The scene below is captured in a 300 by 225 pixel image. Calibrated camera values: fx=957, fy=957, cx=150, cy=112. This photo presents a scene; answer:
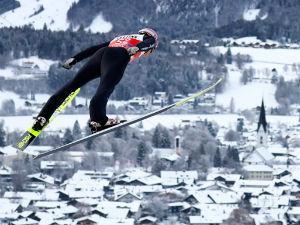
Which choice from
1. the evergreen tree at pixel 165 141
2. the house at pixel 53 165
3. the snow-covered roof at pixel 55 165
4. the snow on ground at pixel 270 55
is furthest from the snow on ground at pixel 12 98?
the snow on ground at pixel 270 55

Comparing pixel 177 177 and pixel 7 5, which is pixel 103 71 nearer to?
pixel 177 177

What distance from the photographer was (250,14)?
136250 millimetres

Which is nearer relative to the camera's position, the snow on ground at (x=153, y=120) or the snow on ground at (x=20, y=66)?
the snow on ground at (x=153, y=120)

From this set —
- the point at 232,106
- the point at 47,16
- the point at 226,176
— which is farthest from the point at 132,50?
the point at 47,16

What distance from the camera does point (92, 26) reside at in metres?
125

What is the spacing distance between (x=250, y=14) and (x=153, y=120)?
163 feet

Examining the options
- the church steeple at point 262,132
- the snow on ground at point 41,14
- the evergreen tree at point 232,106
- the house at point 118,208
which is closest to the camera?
the house at point 118,208

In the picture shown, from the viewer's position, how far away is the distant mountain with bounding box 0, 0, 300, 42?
120m

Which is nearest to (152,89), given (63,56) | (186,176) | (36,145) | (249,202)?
(63,56)

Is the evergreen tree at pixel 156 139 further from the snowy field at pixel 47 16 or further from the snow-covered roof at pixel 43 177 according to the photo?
the snowy field at pixel 47 16

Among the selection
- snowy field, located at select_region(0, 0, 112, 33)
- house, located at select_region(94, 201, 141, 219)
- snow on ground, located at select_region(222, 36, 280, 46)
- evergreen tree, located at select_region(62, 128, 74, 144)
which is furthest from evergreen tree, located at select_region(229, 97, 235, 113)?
house, located at select_region(94, 201, 141, 219)

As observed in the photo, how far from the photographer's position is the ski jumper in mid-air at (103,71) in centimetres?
662

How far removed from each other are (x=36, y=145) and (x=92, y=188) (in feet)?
52.3

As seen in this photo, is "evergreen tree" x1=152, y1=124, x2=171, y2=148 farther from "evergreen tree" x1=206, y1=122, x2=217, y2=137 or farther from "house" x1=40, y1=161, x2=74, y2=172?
"house" x1=40, y1=161, x2=74, y2=172
